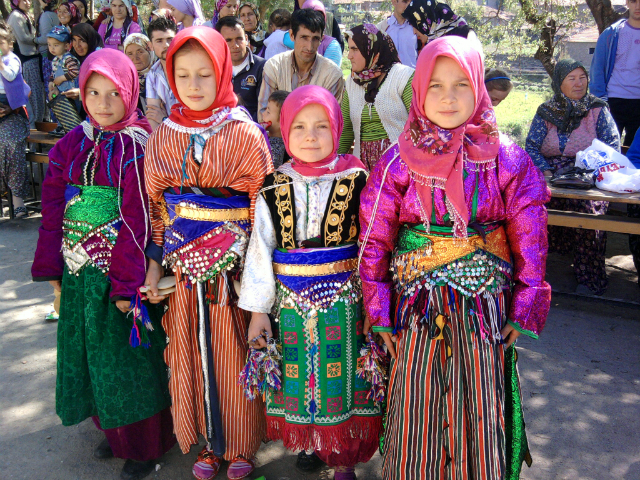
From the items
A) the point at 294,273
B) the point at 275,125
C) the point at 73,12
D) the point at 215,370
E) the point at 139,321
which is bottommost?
the point at 215,370

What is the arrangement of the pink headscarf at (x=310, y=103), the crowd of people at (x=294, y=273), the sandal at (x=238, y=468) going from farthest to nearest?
the sandal at (x=238, y=468) < the pink headscarf at (x=310, y=103) < the crowd of people at (x=294, y=273)

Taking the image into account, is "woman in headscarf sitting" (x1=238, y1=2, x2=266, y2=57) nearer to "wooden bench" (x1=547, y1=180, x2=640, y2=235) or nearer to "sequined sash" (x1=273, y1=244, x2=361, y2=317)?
"wooden bench" (x1=547, y1=180, x2=640, y2=235)

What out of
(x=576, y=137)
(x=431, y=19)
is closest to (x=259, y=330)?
(x=431, y=19)

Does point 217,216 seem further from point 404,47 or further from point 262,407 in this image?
point 404,47

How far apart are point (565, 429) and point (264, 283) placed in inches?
73.4

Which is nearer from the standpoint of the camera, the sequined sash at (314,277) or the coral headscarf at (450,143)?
the coral headscarf at (450,143)

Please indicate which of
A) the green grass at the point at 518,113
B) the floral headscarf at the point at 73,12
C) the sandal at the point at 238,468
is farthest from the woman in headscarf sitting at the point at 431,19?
the green grass at the point at 518,113

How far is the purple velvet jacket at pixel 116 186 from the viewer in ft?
7.84

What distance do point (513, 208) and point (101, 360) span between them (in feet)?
6.29

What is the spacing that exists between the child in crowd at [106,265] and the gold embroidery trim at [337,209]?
2.78ft

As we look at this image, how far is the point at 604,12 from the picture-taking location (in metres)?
6.89

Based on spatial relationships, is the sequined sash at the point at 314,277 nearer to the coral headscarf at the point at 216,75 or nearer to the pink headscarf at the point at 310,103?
the pink headscarf at the point at 310,103

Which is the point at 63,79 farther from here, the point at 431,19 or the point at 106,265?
the point at 106,265

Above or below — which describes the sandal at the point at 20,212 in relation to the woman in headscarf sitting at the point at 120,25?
below
